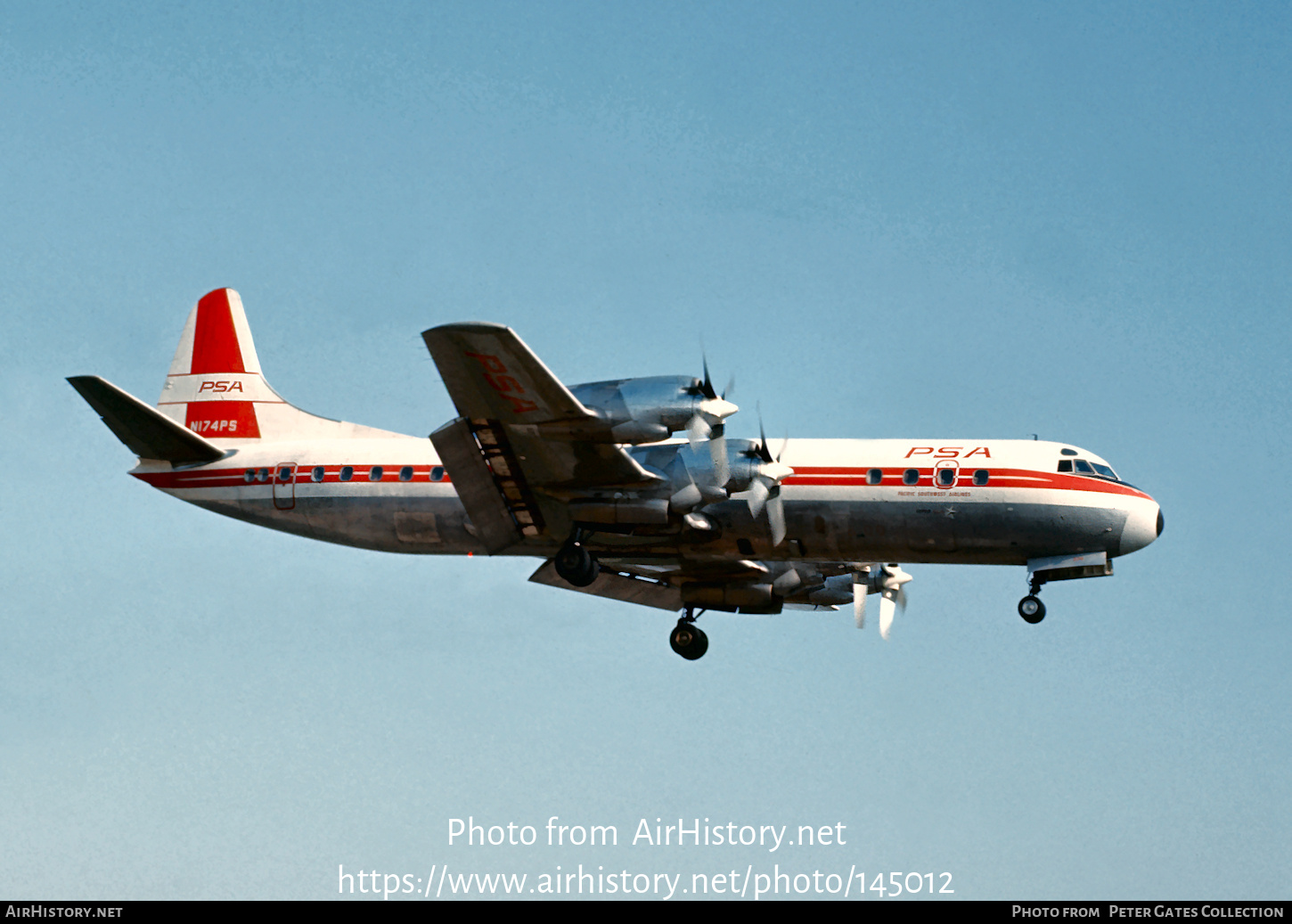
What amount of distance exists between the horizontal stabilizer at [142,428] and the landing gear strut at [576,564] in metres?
9.43

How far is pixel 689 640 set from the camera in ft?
119

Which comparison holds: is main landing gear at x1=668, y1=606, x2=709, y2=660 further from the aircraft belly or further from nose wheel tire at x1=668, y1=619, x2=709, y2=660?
the aircraft belly

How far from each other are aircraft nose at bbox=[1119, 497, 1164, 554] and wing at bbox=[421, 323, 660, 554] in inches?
390

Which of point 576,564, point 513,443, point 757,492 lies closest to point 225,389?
point 513,443

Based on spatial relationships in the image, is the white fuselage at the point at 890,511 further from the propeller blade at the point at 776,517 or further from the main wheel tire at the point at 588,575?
the main wheel tire at the point at 588,575

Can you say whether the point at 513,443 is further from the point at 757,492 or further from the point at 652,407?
the point at 757,492

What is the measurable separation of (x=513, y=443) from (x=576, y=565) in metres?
3.06

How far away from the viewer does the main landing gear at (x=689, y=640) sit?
119 feet

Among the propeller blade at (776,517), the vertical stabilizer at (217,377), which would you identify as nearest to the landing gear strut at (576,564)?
the propeller blade at (776,517)

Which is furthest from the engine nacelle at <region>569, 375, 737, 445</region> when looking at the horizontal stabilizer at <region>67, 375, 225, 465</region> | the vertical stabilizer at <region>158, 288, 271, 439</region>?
the vertical stabilizer at <region>158, 288, 271, 439</region>

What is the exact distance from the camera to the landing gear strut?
3078 centimetres
